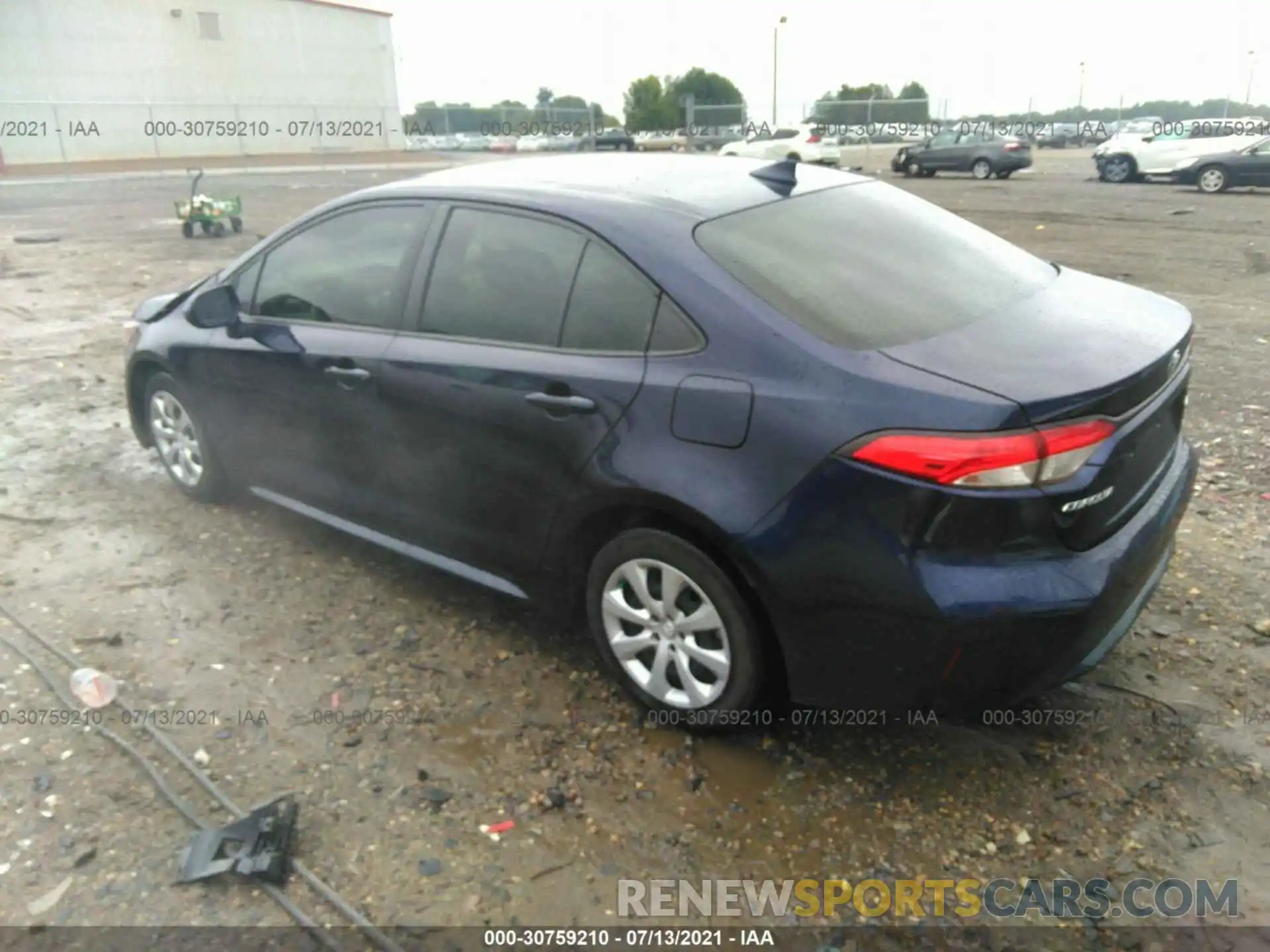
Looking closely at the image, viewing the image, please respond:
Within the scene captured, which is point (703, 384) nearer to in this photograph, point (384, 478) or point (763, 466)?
point (763, 466)

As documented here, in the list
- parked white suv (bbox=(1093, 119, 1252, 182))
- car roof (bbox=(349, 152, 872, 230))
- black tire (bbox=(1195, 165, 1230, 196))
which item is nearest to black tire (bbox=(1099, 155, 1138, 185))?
parked white suv (bbox=(1093, 119, 1252, 182))

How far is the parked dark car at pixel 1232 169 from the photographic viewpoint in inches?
790

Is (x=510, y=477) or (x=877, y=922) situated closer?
(x=877, y=922)

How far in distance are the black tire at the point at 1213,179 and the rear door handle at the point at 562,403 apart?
2205 cm

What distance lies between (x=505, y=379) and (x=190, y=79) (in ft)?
178

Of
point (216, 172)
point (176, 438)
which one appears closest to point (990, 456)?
point (176, 438)

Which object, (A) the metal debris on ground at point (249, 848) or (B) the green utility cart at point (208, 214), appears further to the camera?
(B) the green utility cart at point (208, 214)

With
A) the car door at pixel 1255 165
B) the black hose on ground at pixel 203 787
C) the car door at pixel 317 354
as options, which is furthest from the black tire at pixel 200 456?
the car door at pixel 1255 165

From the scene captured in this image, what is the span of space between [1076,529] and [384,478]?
2.42m

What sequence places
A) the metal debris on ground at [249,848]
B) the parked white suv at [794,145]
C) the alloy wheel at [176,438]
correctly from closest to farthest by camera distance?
the metal debris on ground at [249,848] → the alloy wheel at [176,438] → the parked white suv at [794,145]

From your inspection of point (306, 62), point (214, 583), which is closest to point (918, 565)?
point (214, 583)

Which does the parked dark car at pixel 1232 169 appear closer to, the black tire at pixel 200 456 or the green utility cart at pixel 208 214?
the green utility cart at pixel 208 214

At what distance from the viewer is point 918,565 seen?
2484 millimetres

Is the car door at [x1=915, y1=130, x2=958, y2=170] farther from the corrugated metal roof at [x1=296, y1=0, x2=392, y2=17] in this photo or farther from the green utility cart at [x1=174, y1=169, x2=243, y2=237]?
the corrugated metal roof at [x1=296, y1=0, x2=392, y2=17]
